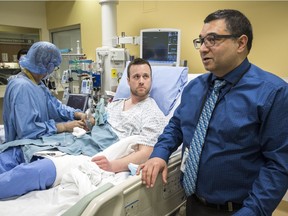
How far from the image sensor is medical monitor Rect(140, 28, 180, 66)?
108 inches

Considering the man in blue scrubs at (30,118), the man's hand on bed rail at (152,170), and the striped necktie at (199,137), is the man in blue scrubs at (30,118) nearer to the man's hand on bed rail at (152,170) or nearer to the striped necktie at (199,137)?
the man's hand on bed rail at (152,170)

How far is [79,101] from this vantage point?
9.30ft

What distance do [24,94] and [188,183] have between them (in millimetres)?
1236

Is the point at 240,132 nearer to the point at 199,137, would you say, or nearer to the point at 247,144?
the point at 247,144

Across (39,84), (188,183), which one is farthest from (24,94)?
(188,183)

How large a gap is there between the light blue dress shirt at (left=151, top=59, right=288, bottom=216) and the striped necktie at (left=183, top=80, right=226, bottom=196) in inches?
0.8

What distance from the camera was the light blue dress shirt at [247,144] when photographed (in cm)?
85

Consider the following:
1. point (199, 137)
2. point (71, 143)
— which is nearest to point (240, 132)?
point (199, 137)

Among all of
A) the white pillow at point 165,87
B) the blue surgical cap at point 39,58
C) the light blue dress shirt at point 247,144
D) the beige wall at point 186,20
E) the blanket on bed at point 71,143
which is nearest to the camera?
the light blue dress shirt at point 247,144

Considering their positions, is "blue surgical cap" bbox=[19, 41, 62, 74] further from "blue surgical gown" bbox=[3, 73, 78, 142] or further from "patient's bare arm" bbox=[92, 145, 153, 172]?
"patient's bare arm" bbox=[92, 145, 153, 172]

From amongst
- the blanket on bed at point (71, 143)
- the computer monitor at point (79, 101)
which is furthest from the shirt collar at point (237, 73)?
the computer monitor at point (79, 101)

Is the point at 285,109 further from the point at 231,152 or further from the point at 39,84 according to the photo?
the point at 39,84

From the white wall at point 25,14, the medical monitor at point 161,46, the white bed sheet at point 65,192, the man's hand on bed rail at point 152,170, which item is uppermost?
the white wall at point 25,14

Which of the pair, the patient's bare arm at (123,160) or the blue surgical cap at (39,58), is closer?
the patient's bare arm at (123,160)
